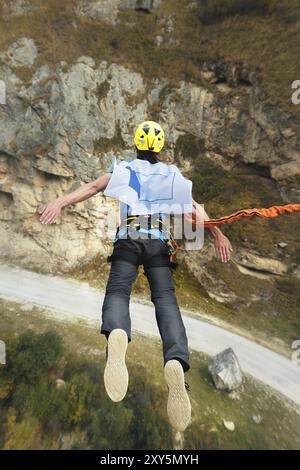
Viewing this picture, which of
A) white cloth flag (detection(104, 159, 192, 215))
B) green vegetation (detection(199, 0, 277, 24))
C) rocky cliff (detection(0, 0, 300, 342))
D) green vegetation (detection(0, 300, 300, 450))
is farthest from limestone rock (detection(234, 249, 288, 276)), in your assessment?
green vegetation (detection(199, 0, 277, 24))

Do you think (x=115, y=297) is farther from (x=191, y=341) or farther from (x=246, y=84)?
(x=246, y=84)

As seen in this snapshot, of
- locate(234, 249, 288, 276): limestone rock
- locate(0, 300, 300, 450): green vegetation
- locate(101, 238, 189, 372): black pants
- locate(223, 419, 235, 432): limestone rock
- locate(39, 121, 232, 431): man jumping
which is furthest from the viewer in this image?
locate(234, 249, 288, 276): limestone rock

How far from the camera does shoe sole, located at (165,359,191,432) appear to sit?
15.2 ft

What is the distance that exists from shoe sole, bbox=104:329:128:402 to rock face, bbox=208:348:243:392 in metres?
8.00

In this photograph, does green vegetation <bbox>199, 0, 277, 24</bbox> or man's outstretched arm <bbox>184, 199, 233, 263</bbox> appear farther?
green vegetation <bbox>199, 0, 277, 24</bbox>

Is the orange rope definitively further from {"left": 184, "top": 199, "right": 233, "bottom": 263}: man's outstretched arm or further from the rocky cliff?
the rocky cliff

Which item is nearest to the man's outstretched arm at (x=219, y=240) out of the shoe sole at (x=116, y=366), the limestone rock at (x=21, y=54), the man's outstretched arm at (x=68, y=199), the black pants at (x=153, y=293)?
the black pants at (x=153, y=293)

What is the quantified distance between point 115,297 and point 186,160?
58.0 ft

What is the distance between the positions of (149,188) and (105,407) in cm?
822

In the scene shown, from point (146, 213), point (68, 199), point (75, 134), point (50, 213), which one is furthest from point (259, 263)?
point (75, 134)

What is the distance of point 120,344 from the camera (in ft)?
15.4

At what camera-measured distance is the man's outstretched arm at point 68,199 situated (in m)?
5.03
